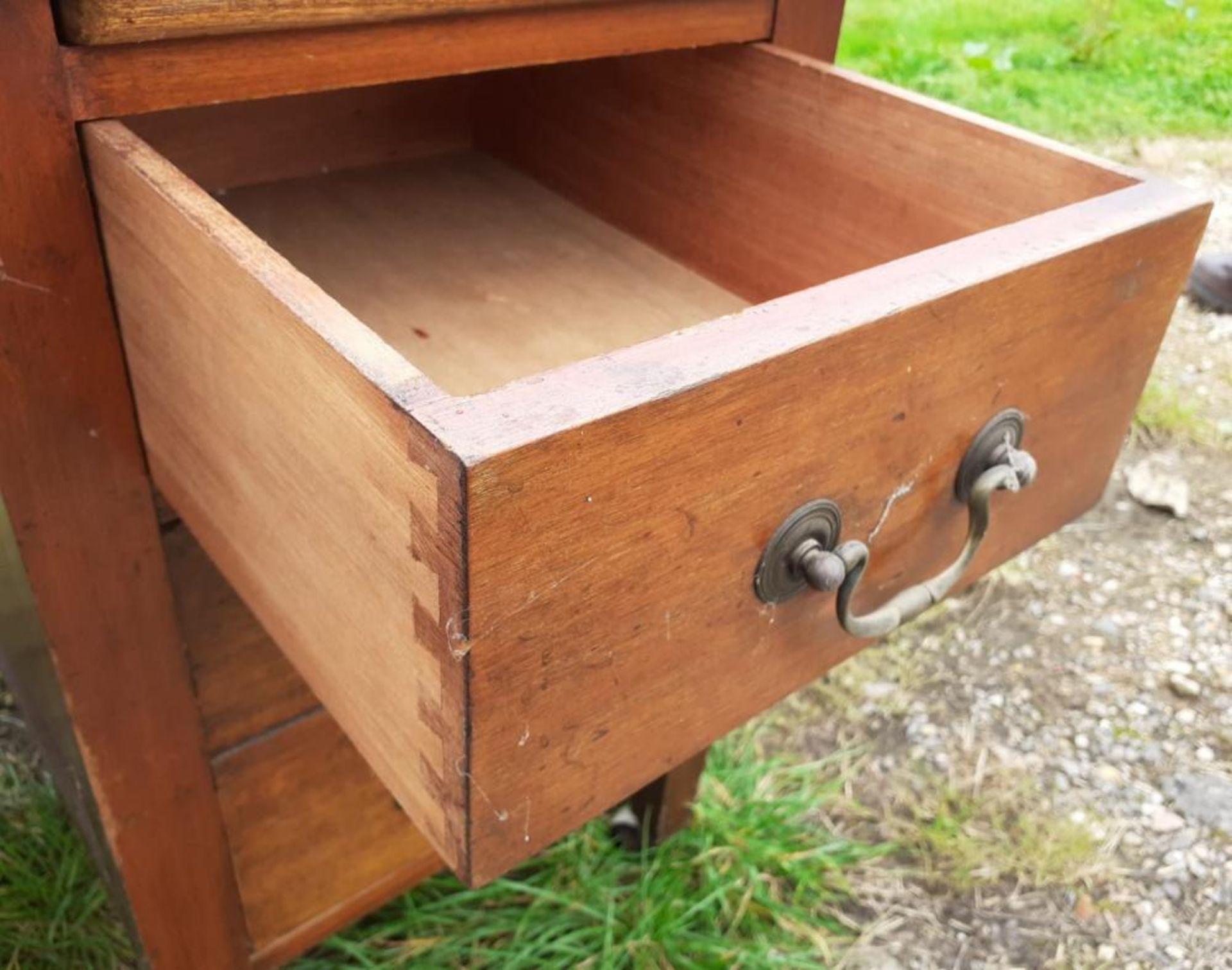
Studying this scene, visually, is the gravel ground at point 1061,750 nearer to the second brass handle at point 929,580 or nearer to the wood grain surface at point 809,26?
the second brass handle at point 929,580

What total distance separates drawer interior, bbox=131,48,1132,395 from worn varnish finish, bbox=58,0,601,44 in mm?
222

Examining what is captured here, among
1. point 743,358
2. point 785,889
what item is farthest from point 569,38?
point 785,889

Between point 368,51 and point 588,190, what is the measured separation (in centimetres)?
36

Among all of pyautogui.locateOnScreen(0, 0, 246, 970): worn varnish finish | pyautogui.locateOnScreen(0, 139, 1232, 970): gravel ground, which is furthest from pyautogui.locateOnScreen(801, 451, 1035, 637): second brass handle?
pyautogui.locateOnScreen(0, 139, 1232, 970): gravel ground

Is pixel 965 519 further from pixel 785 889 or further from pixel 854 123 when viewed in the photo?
pixel 785 889

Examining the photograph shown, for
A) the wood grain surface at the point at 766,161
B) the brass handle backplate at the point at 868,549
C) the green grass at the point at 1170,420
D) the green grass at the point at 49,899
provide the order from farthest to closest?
the green grass at the point at 1170,420 < the green grass at the point at 49,899 < the wood grain surface at the point at 766,161 < the brass handle backplate at the point at 868,549

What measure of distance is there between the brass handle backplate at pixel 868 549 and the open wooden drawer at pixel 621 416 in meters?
0.01

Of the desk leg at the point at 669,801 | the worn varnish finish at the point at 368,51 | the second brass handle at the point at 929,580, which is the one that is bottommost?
the desk leg at the point at 669,801

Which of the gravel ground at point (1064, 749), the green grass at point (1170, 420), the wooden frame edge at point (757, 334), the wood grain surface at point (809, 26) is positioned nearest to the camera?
the wooden frame edge at point (757, 334)

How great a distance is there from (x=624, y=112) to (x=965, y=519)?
1.55ft

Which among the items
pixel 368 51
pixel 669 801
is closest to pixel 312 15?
pixel 368 51

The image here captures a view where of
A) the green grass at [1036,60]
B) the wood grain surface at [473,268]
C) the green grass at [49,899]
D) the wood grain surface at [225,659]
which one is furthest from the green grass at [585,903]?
the green grass at [1036,60]

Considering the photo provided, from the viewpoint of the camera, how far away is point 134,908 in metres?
0.89

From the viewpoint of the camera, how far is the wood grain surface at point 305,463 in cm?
41
